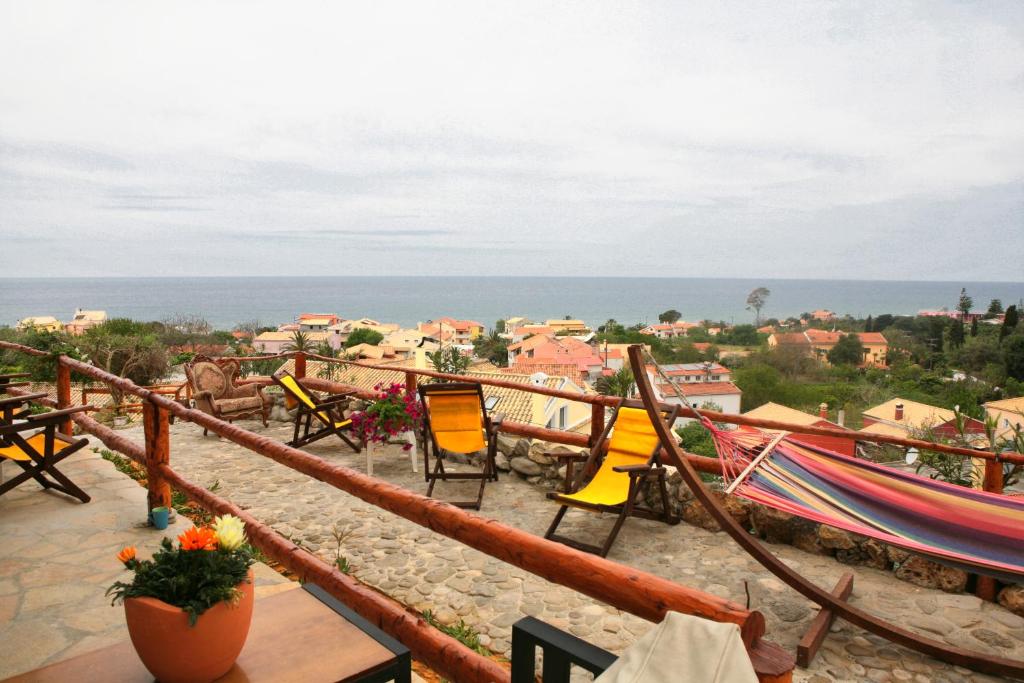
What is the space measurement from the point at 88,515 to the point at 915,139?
118 m

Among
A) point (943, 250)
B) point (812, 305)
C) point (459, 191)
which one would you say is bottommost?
point (812, 305)

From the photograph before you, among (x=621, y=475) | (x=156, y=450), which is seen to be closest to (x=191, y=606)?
(x=156, y=450)

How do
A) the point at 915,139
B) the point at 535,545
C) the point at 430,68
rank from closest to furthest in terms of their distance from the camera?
1. the point at 535,545
2. the point at 430,68
3. the point at 915,139

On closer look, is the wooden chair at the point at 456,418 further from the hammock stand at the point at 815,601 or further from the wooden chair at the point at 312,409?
the hammock stand at the point at 815,601

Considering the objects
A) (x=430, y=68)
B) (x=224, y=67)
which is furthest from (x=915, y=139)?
(x=224, y=67)

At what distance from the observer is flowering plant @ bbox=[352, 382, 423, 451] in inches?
217

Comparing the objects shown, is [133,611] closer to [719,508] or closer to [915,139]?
[719,508]

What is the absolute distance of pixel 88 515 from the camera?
3.56 m

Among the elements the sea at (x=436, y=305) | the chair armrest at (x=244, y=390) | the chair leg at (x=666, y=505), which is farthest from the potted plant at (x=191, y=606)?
the sea at (x=436, y=305)

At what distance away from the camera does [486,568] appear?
361cm

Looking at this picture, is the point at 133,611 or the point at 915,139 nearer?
the point at 133,611

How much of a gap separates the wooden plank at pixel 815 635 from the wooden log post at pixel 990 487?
791 mm

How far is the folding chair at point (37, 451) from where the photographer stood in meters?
3.37

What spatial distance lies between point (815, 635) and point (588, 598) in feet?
3.48
